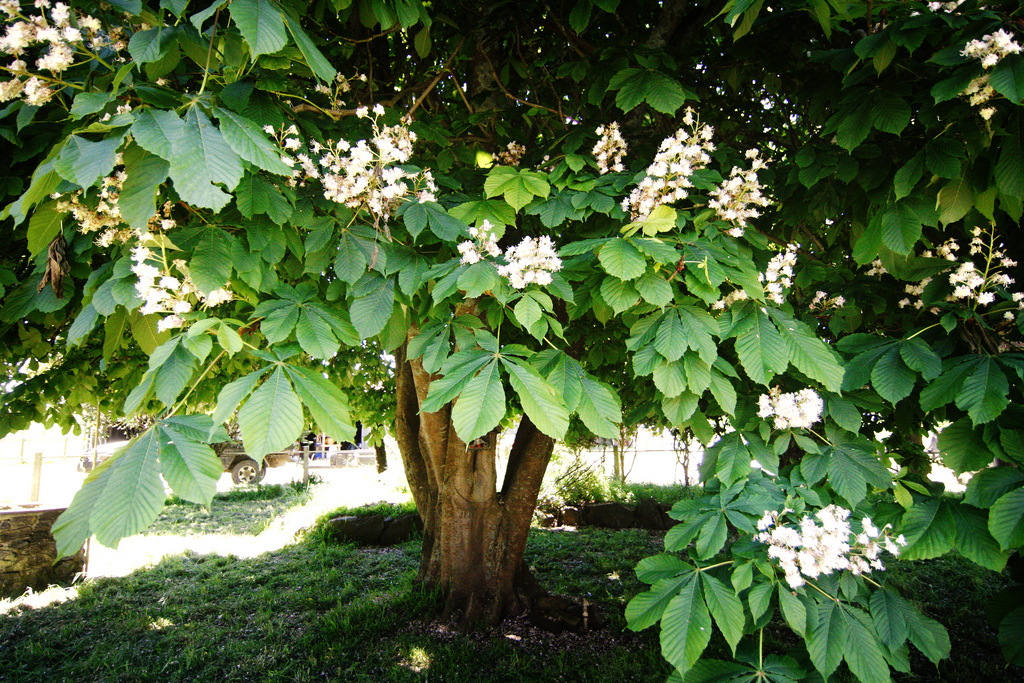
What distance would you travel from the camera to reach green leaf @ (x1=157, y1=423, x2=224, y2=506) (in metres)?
1.16

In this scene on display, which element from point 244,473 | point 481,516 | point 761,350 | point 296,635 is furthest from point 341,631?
point 244,473

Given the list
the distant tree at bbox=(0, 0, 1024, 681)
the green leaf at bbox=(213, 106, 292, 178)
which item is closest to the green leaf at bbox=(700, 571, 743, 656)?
the distant tree at bbox=(0, 0, 1024, 681)

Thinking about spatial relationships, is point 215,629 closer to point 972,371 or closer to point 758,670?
point 758,670

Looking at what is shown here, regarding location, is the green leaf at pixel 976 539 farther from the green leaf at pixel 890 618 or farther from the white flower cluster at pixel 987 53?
the white flower cluster at pixel 987 53

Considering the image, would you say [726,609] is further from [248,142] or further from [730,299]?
[248,142]

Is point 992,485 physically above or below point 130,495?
below

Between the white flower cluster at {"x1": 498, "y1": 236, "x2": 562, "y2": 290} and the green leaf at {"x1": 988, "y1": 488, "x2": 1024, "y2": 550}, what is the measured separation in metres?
1.59

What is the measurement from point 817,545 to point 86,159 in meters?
2.22

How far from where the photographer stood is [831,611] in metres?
1.71

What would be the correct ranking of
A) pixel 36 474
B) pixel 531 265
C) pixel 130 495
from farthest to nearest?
pixel 36 474
pixel 531 265
pixel 130 495

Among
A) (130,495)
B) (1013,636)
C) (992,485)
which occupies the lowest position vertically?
(1013,636)

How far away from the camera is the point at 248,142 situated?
1.32 m

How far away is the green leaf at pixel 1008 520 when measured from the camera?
A: 1.63 meters

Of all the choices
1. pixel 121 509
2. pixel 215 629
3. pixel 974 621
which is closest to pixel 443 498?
pixel 215 629
